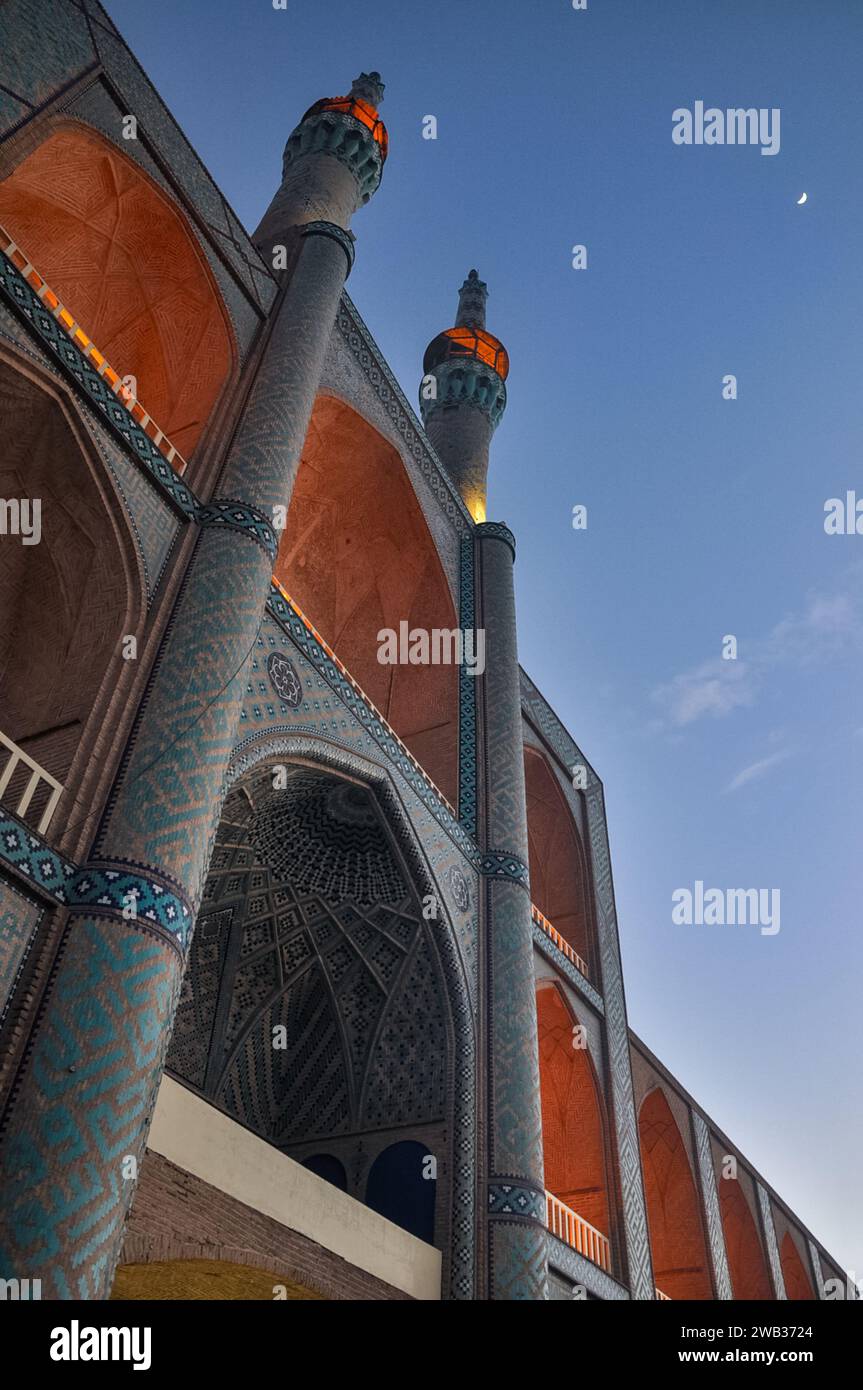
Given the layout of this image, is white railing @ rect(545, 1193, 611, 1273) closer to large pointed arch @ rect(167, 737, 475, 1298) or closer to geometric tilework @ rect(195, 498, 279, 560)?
large pointed arch @ rect(167, 737, 475, 1298)

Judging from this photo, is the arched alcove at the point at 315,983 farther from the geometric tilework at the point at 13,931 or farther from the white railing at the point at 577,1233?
the geometric tilework at the point at 13,931

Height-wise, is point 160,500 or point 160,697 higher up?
point 160,500

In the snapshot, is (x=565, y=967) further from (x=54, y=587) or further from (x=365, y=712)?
(x=54, y=587)

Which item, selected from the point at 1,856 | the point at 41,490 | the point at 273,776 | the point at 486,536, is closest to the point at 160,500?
the point at 41,490

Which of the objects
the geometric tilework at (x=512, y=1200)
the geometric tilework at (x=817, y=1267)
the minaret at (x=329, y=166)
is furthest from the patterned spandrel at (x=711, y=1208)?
the minaret at (x=329, y=166)

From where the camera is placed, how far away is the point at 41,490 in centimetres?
635

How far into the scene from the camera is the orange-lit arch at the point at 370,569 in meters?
10.7

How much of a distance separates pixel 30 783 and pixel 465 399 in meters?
10.5

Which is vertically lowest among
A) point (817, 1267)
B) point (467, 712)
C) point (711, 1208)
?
point (817, 1267)

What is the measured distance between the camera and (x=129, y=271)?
27.7 ft

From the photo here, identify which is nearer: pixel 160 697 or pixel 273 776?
pixel 160 697

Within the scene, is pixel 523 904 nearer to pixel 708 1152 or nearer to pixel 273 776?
pixel 273 776

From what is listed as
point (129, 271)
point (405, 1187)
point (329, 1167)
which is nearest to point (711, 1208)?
point (329, 1167)
